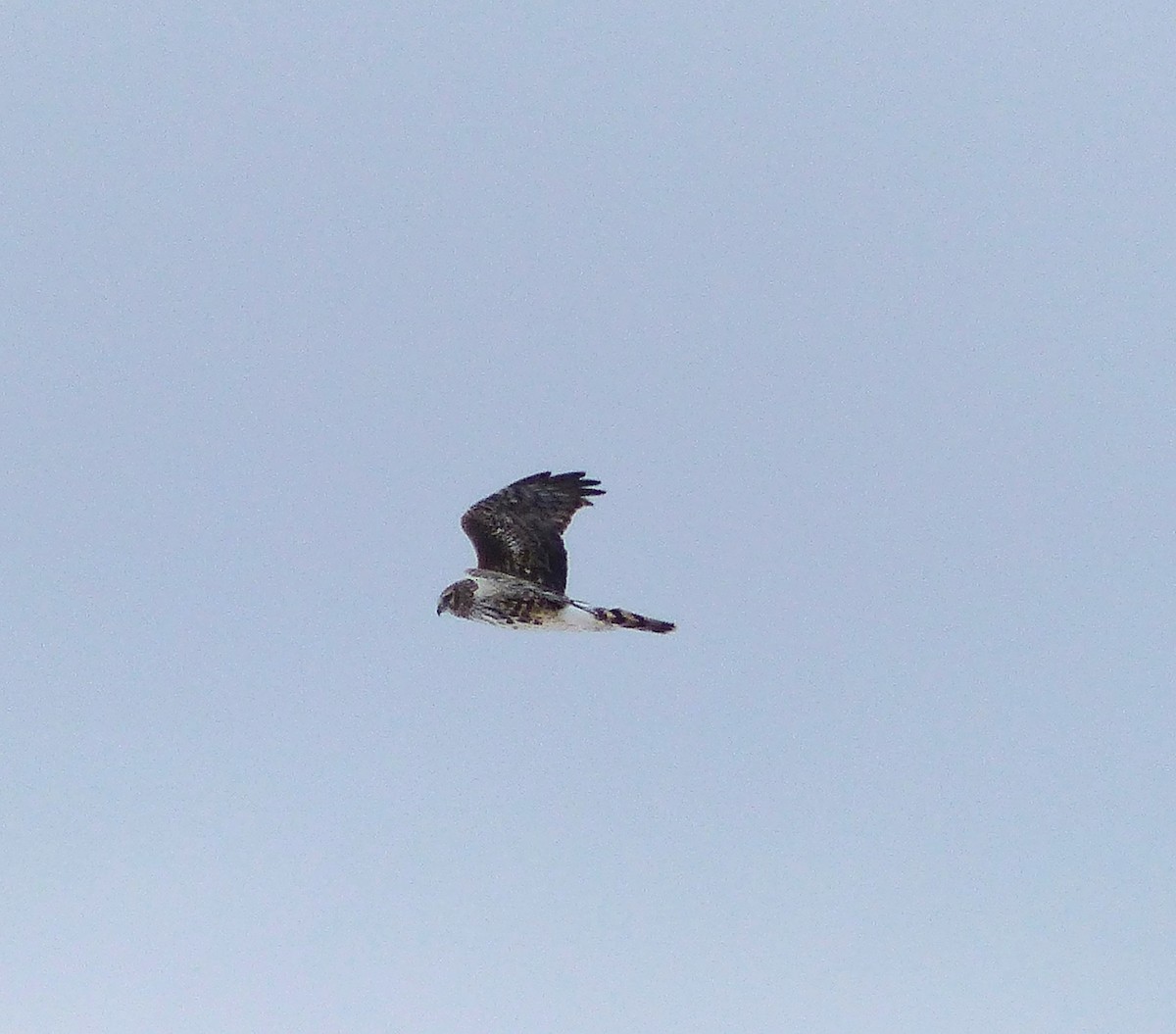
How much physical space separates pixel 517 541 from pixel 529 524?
1.37ft

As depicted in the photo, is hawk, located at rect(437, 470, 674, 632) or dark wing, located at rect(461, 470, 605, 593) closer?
hawk, located at rect(437, 470, 674, 632)

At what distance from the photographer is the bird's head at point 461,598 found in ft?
67.5

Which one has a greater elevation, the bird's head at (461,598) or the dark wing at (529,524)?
the dark wing at (529,524)

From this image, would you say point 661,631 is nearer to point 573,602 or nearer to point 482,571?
point 573,602

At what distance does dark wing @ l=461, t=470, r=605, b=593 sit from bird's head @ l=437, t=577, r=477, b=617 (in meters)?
0.56

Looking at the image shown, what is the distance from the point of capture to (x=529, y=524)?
2125 cm

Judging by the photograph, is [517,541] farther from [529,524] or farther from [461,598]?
[461,598]

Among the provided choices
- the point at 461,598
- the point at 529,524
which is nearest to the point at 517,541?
the point at 529,524

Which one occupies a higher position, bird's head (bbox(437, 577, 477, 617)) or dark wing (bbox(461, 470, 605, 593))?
dark wing (bbox(461, 470, 605, 593))

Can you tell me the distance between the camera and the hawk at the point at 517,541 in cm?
2022

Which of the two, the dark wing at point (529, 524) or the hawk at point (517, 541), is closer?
the hawk at point (517, 541)

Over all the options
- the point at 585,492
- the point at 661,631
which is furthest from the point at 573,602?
the point at 585,492

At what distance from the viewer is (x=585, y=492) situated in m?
21.5

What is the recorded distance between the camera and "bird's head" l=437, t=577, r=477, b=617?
810 inches
